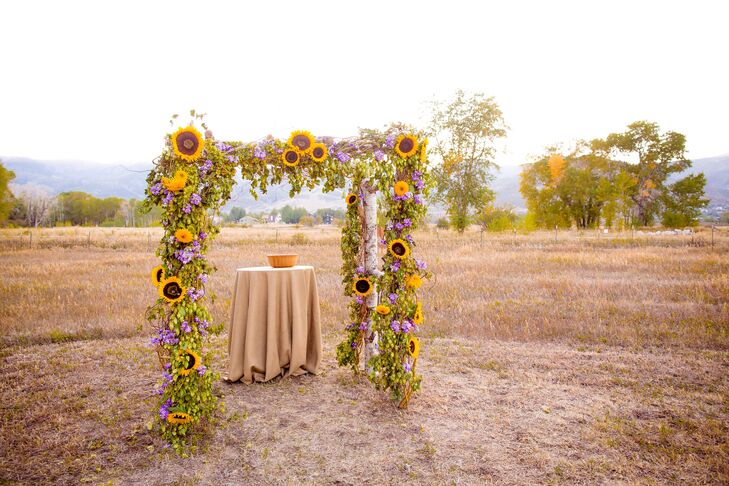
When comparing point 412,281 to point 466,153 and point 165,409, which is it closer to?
point 165,409

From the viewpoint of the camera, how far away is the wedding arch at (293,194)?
4.03 meters

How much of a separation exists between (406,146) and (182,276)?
2.63 meters

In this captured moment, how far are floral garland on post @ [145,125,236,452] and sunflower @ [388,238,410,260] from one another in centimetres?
190

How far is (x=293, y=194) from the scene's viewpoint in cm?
479

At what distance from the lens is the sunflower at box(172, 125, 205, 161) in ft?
13.0

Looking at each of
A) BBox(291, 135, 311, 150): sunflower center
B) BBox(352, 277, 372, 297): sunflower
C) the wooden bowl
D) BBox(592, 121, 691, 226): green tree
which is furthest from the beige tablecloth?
BBox(592, 121, 691, 226): green tree

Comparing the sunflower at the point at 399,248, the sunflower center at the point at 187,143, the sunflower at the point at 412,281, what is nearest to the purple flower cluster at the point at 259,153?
the sunflower center at the point at 187,143

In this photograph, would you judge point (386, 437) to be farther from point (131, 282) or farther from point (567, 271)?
point (567, 271)

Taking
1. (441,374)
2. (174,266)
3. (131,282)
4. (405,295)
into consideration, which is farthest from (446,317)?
(131,282)

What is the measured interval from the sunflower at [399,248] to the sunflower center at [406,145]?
3.24 feet

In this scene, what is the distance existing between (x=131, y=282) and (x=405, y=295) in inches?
395

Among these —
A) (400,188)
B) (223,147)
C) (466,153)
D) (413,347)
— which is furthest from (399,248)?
(466,153)

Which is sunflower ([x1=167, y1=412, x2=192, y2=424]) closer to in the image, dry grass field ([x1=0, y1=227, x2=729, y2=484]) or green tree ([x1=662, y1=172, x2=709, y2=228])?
dry grass field ([x1=0, y1=227, x2=729, y2=484])

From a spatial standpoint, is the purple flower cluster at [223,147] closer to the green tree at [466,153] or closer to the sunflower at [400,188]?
the sunflower at [400,188]
